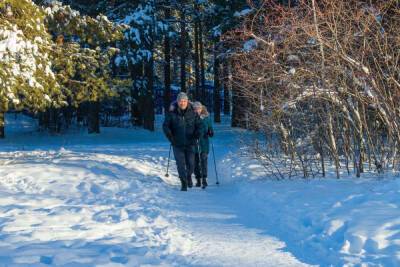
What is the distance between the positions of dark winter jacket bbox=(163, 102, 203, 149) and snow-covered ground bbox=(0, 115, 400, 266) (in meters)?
0.95

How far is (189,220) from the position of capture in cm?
696

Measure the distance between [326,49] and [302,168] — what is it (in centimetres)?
301

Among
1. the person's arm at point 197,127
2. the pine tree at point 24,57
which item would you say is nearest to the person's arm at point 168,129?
the person's arm at point 197,127

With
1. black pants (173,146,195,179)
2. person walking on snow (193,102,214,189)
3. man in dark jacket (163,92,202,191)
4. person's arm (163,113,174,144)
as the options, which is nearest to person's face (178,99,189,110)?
man in dark jacket (163,92,202,191)

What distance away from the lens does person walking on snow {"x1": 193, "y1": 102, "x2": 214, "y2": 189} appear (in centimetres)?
1080

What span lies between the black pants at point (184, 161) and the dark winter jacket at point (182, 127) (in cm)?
10

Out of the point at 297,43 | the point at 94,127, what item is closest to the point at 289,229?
the point at 297,43

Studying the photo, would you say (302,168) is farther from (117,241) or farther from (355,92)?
(117,241)

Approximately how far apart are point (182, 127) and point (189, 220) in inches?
143

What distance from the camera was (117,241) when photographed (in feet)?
18.6

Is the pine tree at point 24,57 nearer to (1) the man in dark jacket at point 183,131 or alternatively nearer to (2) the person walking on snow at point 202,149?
(1) the man in dark jacket at point 183,131

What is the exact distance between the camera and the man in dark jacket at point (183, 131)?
10273 millimetres

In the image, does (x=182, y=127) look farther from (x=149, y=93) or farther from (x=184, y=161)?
(x=149, y=93)

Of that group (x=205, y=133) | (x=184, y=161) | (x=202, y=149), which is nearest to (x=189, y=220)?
(x=184, y=161)
